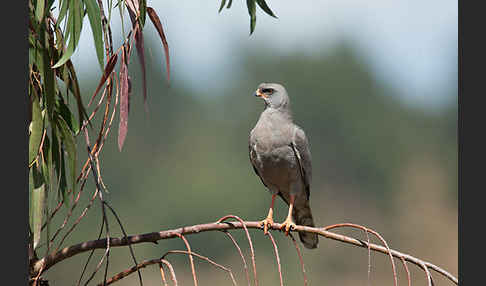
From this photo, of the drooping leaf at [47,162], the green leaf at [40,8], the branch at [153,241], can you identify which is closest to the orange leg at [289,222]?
the branch at [153,241]

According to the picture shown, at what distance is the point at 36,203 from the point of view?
8.39 feet

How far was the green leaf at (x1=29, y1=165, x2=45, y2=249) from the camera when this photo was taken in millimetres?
2510

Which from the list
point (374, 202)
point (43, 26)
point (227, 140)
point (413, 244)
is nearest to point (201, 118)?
point (227, 140)

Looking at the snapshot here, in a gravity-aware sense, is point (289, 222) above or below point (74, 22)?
below

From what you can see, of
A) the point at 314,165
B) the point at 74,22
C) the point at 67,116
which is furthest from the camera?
the point at 314,165

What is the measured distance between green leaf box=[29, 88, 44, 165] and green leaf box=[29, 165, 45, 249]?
0.12 metres

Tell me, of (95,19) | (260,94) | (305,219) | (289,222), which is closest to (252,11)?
(95,19)

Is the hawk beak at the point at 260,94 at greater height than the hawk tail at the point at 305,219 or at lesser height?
greater

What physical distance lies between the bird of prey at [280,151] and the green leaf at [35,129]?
207 centimetres

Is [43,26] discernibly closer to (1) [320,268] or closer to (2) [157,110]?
(1) [320,268]

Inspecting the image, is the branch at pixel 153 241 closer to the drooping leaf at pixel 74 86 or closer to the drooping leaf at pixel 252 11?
the drooping leaf at pixel 74 86

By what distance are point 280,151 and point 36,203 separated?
7.40 ft

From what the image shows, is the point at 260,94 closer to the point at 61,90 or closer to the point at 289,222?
the point at 289,222

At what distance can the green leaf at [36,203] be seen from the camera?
2.51 metres
